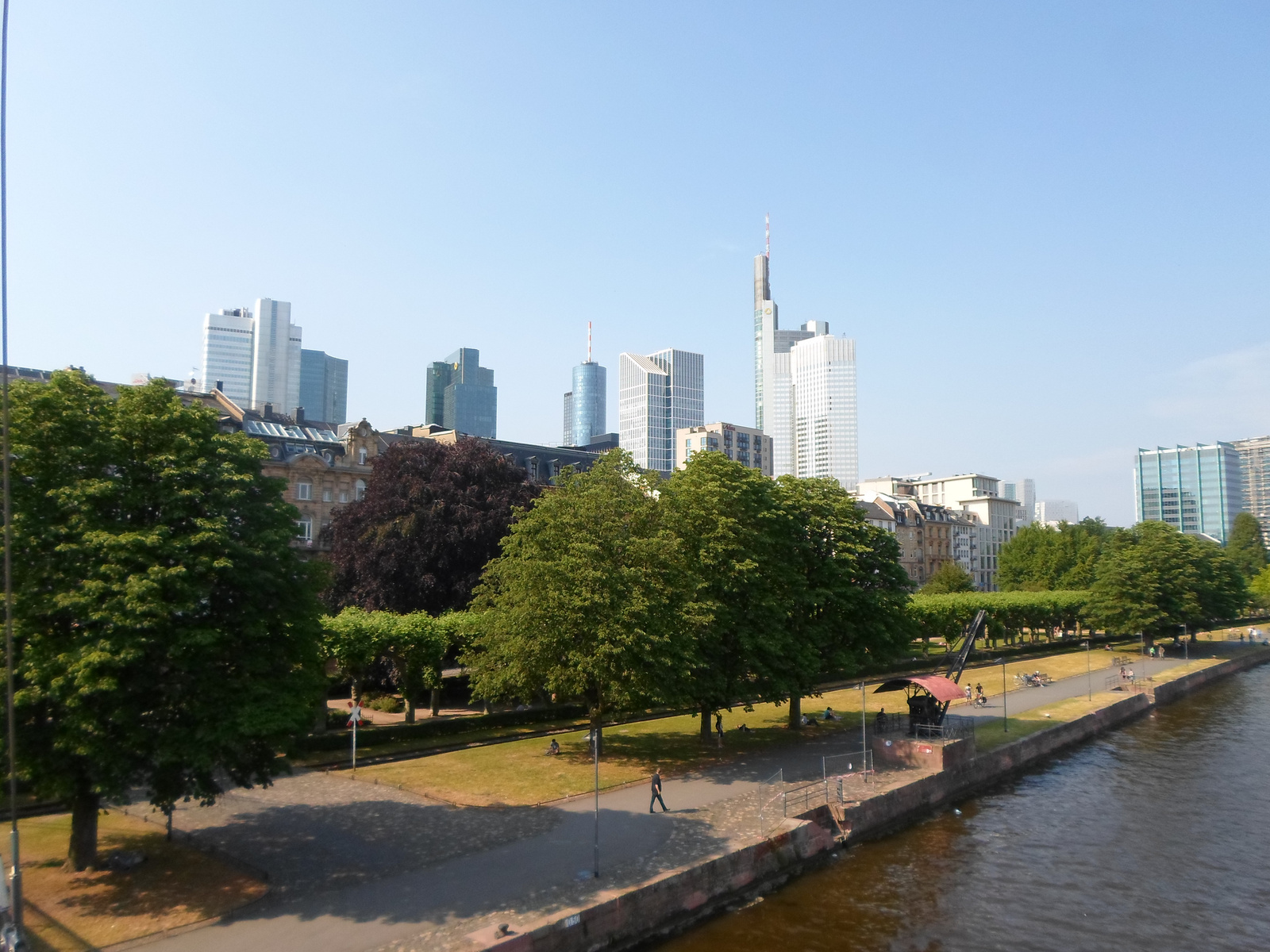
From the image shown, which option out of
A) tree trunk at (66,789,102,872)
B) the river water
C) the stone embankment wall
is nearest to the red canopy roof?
the stone embankment wall

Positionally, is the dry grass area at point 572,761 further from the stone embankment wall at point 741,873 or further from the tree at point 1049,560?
the tree at point 1049,560

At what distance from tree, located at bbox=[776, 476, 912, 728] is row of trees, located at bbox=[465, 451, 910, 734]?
0.29 feet

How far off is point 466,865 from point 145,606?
11867 mm

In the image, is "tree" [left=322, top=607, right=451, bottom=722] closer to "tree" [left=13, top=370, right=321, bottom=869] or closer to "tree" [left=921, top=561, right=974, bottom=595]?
"tree" [left=13, top=370, right=321, bottom=869]

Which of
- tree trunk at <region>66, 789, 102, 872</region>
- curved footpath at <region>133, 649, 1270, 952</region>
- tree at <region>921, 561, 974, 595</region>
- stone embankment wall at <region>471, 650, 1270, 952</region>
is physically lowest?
stone embankment wall at <region>471, 650, 1270, 952</region>

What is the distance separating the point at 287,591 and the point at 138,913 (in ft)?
29.5

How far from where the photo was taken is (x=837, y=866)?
31875 millimetres

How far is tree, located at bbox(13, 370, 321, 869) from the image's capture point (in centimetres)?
2297

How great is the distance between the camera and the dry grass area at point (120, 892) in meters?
21.8

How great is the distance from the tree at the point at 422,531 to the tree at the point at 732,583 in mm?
19436

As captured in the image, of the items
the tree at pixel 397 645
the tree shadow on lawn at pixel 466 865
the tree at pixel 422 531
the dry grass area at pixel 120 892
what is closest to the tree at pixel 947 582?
the tree at pixel 422 531

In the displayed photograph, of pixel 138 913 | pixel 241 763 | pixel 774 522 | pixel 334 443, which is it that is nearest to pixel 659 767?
pixel 774 522

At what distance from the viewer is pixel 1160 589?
99750 millimetres

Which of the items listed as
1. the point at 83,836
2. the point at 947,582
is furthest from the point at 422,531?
the point at 947,582
